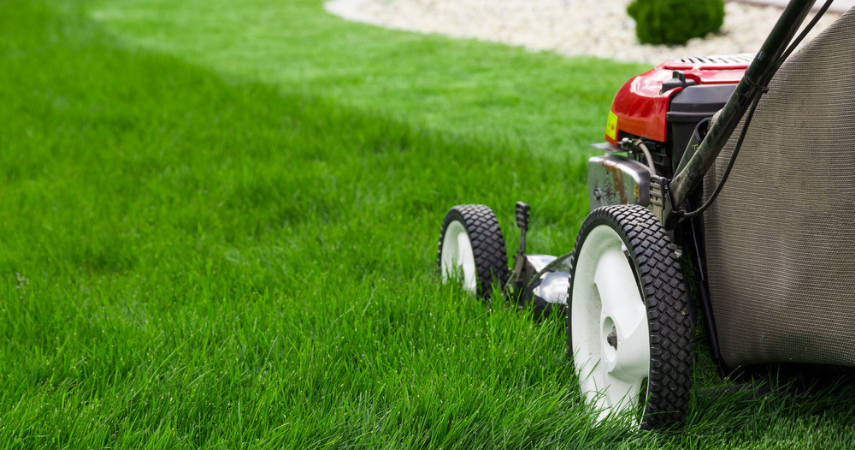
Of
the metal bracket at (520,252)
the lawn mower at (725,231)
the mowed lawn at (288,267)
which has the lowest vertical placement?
the mowed lawn at (288,267)

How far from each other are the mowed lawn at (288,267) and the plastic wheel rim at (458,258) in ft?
0.22

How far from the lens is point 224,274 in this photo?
252 centimetres

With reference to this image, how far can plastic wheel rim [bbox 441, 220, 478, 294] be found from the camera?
92.2 inches

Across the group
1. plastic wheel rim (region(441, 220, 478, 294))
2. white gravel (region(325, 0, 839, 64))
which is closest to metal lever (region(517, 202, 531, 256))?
plastic wheel rim (region(441, 220, 478, 294))

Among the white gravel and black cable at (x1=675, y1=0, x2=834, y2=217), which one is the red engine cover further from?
the white gravel

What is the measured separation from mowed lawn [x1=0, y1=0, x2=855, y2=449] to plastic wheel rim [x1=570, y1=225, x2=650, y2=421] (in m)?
0.08

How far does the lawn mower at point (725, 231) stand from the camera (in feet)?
4.33

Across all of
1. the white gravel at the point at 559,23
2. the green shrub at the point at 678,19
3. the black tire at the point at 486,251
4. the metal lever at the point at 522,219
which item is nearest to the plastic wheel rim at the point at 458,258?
the black tire at the point at 486,251

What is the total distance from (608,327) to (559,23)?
10435 millimetres

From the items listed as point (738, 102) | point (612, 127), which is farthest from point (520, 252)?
point (738, 102)

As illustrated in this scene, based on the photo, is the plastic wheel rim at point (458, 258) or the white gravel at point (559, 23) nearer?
the plastic wheel rim at point (458, 258)

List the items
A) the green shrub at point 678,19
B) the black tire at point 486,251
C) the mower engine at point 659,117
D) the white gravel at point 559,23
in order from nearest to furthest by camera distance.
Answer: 1. the mower engine at point 659,117
2. the black tire at point 486,251
3. the green shrub at point 678,19
4. the white gravel at point 559,23

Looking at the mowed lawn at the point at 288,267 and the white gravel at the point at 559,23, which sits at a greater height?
the white gravel at the point at 559,23

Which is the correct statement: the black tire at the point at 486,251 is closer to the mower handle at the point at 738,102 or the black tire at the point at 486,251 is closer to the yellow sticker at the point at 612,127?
the yellow sticker at the point at 612,127
